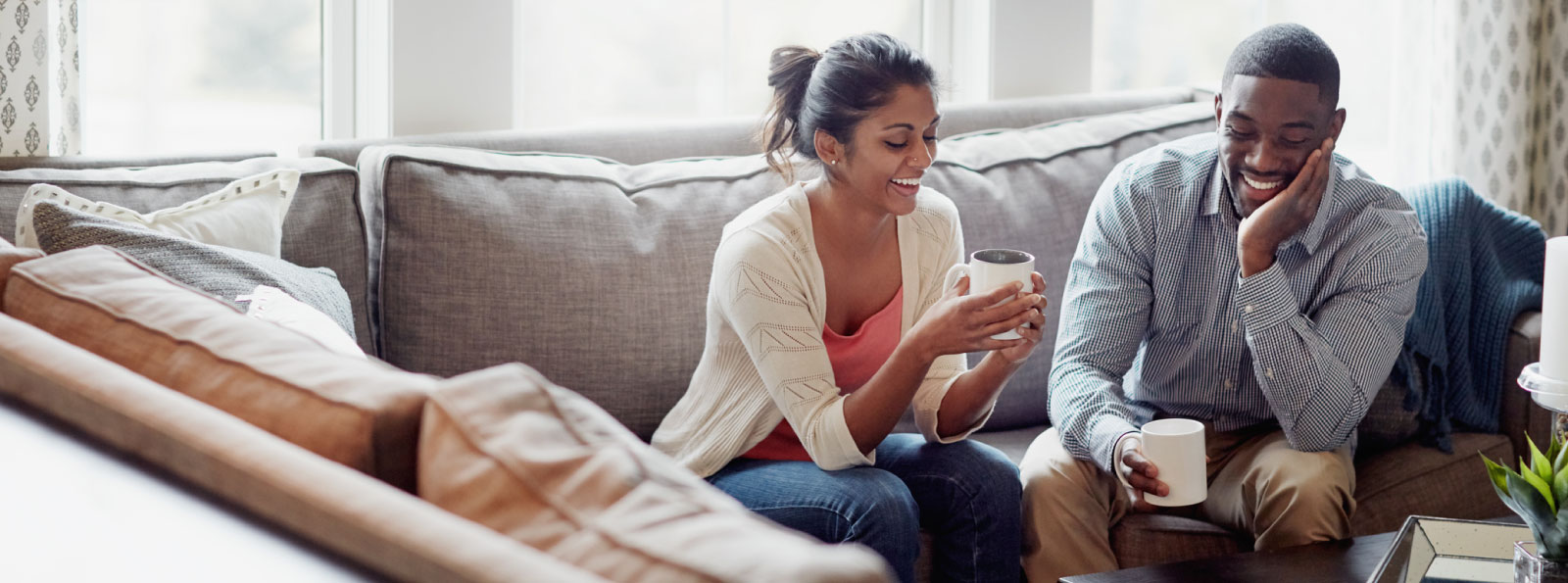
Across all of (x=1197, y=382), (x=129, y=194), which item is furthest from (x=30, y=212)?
(x=1197, y=382)

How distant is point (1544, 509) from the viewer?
1435mm

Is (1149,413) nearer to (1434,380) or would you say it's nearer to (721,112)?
(1434,380)

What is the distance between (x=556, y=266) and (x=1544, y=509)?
1377 millimetres

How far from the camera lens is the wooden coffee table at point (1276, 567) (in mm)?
1562

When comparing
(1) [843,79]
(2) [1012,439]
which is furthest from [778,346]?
(2) [1012,439]

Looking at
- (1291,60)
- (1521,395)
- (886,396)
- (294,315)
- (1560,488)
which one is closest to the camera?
(1560,488)

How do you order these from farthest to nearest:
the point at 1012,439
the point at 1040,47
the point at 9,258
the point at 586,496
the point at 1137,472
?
the point at 1040,47
the point at 1012,439
the point at 1137,472
the point at 9,258
the point at 586,496

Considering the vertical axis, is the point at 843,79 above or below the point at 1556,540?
above

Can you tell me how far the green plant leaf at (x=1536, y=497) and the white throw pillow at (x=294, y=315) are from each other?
1230 millimetres

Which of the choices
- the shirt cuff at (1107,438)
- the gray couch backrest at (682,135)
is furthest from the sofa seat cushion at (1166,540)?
the gray couch backrest at (682,135)

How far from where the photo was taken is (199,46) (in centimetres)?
247

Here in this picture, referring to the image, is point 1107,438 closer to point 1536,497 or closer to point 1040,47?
point 1536,497

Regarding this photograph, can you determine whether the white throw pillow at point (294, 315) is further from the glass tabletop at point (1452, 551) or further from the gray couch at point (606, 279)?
the glass tabletop at point (1452, 551)

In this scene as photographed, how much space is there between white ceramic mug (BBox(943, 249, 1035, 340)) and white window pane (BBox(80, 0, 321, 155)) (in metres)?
1.31
